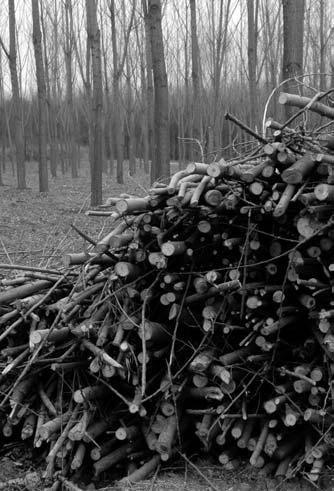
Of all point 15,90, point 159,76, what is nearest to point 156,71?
point 159,76

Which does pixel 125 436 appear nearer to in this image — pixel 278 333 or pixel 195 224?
pixel 278 333

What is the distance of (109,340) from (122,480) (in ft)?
2.53

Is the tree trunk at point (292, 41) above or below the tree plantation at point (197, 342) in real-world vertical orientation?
above

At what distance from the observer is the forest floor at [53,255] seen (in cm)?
307

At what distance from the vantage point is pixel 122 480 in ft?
10.4

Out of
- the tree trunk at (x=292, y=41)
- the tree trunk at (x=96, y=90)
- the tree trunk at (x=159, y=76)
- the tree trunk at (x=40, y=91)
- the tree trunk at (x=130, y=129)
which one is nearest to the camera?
A: the tree trunk at (x=292, y=41)

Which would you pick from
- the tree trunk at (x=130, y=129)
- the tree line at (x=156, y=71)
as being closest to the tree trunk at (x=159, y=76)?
the tree line at (x=156, y=71)

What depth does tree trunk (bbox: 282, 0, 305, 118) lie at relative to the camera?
7363 mm

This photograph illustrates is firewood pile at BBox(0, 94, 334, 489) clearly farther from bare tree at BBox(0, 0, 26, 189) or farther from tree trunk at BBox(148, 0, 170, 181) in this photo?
bare tree at BBox(0, 0, 26, 189)

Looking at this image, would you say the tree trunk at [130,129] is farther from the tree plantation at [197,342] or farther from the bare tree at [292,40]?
the tree plantation at [197,342]

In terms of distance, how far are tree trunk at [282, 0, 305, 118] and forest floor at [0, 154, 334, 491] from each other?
96.4 inches

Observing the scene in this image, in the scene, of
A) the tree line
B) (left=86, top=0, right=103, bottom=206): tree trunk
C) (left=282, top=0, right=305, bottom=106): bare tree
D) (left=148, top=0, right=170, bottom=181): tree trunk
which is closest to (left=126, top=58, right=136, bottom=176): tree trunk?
the tree line

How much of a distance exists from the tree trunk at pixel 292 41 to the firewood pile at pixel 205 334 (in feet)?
14.6

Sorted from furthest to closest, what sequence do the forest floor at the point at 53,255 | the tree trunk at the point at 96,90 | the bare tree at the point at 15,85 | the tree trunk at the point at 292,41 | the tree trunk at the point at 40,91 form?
the bare tree at the point at 15,85
the tree trunk at the point at 40,91
the tree trunk at the point at 96,90
the tree trunk at the point at 292,41
the forest floor at the point at 53,255
